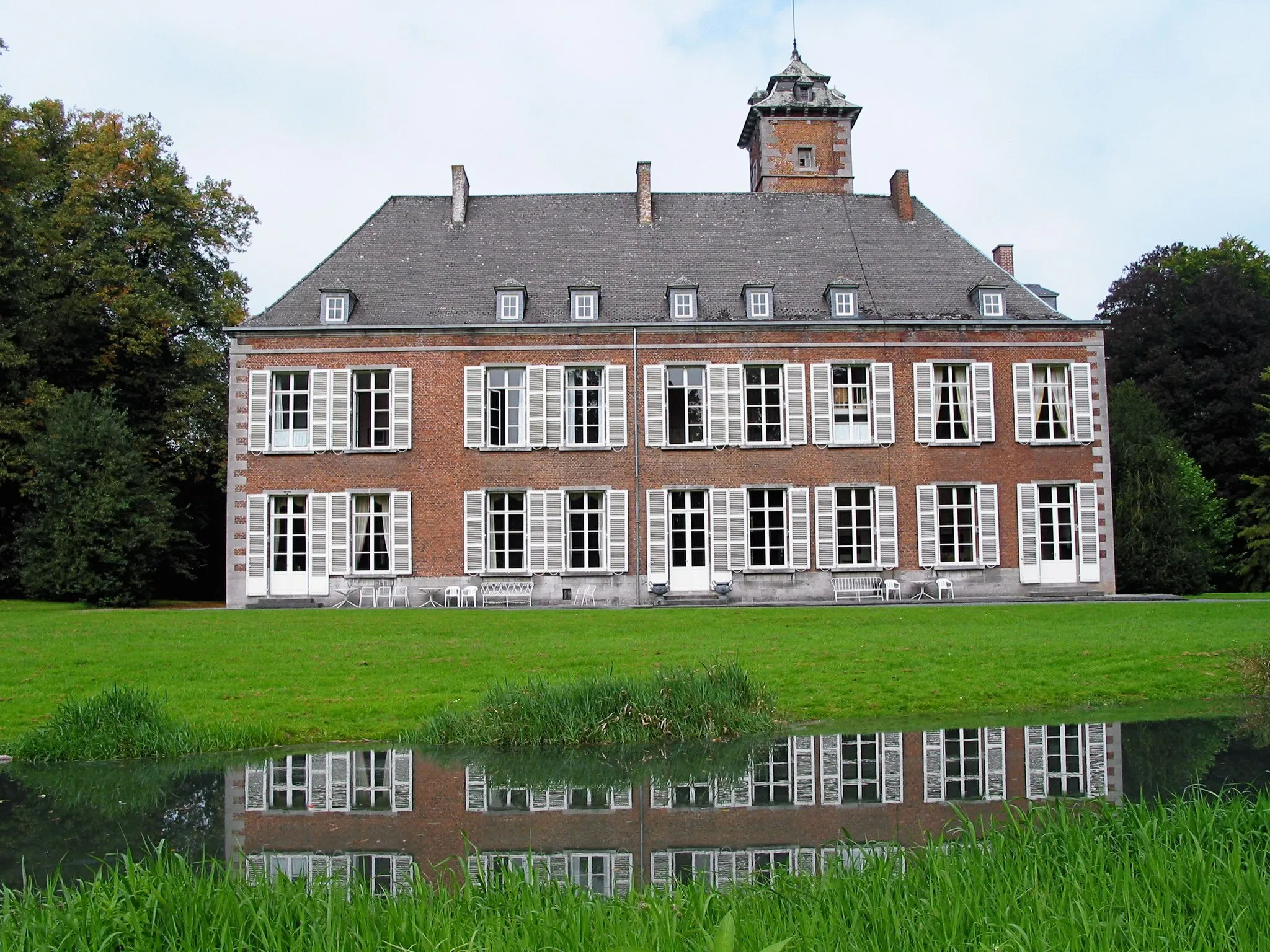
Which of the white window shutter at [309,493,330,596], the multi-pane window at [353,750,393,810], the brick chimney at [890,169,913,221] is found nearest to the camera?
the multi-pane window at [353,750,393,810]

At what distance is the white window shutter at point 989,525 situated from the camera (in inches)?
1051

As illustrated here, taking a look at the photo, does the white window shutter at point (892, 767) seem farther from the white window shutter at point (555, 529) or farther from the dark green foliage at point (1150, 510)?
the dark green foliage at point (1150, 510)

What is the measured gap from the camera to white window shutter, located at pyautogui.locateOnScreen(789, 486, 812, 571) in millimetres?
26625

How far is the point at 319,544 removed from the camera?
26.4 m

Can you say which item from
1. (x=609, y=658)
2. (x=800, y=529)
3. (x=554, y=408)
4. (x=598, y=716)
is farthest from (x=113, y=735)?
(x=800, y=529)

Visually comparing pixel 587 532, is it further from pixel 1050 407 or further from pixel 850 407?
pixel 1050 407

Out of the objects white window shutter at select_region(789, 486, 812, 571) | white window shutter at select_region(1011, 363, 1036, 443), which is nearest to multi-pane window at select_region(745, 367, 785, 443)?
white window shutter at select_region(789, 486, 812, 571)

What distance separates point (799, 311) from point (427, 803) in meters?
21.9

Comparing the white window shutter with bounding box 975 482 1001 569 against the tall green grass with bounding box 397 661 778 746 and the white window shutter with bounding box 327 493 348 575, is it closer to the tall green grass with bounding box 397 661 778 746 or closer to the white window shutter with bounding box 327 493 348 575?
the white window shutter with bounding box 327 493 348 575

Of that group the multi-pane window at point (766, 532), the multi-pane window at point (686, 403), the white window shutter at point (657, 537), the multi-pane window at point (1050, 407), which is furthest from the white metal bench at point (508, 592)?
the multi-pane window at point (1050, 407)

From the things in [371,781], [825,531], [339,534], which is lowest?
[371,781]

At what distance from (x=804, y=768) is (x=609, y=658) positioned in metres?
5.22

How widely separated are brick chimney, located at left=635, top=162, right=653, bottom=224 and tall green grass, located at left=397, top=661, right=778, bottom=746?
21.9 meters

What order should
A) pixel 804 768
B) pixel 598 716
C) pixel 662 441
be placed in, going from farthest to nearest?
pixel 662 441 < pixel 598 716 < pixel 804 768
